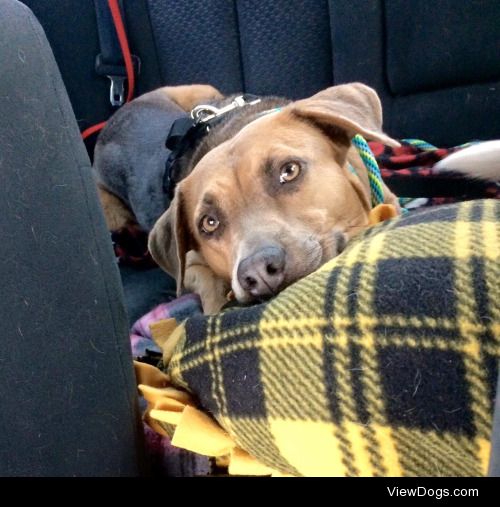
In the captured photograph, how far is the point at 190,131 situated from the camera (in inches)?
89.7

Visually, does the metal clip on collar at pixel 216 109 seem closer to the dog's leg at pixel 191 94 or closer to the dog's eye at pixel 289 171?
the dog's leg at pixel 191 94

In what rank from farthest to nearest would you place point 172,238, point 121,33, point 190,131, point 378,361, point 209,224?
point 121,33 → point 190,131 → point 172,238 → point 209,224 → point 378,361

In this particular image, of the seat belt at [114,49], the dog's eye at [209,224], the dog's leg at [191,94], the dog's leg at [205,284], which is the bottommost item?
the dog's leg at [205,284]

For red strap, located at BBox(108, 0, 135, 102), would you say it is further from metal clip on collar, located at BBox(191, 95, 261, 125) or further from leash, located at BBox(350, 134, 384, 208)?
leash, located at BBox(350, 134, 384, 208)

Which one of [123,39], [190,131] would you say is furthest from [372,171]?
[123,39]

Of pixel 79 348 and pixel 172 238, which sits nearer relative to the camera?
pixel 79 348

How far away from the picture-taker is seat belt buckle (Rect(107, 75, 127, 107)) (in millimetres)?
2859

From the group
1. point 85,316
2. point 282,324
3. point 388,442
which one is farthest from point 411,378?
point 85,316

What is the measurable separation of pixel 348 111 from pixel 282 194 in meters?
0.34

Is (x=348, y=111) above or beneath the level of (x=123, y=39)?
beneath

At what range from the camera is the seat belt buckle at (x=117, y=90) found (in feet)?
9.38

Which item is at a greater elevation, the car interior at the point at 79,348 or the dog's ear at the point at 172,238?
the car interior at the point at 79,348

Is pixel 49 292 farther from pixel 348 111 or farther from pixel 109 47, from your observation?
pixel 109 47

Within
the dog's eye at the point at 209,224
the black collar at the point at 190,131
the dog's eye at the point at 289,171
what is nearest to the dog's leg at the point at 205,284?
the dog's eye at the point at 209,224
